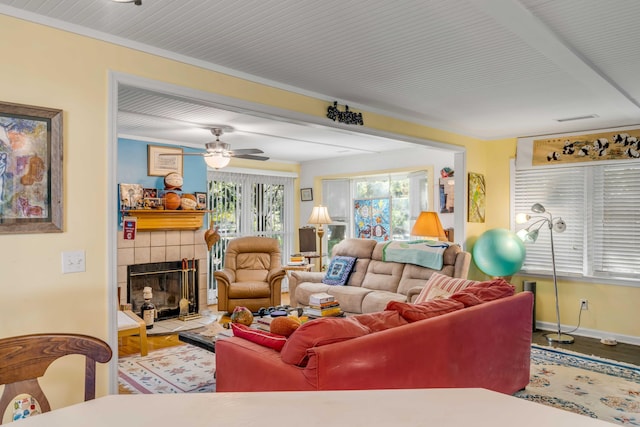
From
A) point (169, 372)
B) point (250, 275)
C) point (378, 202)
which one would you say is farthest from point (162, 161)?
point (378, 202)

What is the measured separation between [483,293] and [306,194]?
5658mm

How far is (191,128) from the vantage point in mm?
5441

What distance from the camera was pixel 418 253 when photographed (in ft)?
17.3

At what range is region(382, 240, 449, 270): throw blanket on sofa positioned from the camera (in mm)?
5133

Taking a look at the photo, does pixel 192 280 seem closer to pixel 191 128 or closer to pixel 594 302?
pixel 191 128

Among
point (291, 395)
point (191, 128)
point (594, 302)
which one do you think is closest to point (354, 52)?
point (291, 395)

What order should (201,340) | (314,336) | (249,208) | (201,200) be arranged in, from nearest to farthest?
(314,336) < (201,340) < (201,200) < (249,208)

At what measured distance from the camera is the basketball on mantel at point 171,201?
6.23 m

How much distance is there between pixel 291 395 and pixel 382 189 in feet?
22.2

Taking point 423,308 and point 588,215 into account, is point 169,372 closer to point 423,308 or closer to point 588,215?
point 423,308

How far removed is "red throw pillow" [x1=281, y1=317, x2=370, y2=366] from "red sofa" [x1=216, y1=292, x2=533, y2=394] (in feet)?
0.10

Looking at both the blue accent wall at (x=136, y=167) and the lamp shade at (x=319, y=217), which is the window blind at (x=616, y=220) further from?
the blue accent wall at (x=136, y=167)

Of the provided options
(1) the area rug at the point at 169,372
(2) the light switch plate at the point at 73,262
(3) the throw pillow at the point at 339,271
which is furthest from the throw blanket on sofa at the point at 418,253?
(2) the light switch plate at the point at 73,262

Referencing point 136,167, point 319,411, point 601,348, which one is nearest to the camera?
Result: point 319,411
